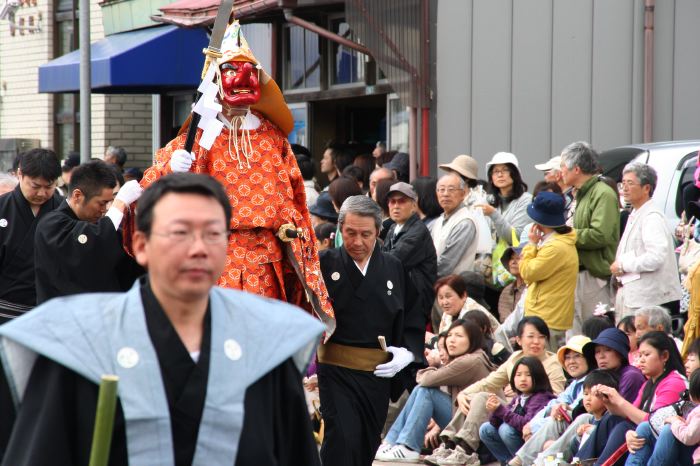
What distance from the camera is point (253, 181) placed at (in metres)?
6.51

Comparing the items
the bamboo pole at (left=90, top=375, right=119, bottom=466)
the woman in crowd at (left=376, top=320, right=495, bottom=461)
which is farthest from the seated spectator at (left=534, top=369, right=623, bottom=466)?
the bamboo pole at (left=90, top=375, right=119, bottom=466)

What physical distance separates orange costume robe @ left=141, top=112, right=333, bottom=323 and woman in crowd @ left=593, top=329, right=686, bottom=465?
157 cm

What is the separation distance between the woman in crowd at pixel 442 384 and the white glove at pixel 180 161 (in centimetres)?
291

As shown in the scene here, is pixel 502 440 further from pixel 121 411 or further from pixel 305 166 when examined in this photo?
pixel 121 411

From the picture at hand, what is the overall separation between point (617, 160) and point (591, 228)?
1514 millimetres

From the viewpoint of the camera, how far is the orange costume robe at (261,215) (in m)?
6.45

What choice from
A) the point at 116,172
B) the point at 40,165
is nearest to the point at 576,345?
the point at 116,172

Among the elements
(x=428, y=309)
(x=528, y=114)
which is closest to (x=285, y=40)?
(x=528, y=114)

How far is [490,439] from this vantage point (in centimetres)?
787

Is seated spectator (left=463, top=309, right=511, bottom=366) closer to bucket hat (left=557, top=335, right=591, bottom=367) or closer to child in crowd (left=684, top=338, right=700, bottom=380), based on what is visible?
bucket hat (left=557, top=335, right=591, bottom=367)

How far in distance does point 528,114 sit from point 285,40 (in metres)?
4.61

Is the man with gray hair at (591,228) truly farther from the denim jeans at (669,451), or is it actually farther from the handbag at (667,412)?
the denim jeans at (669,451)

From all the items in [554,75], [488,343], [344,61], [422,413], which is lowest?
[422,413]

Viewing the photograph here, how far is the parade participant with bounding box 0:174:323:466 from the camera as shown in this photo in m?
2.94
